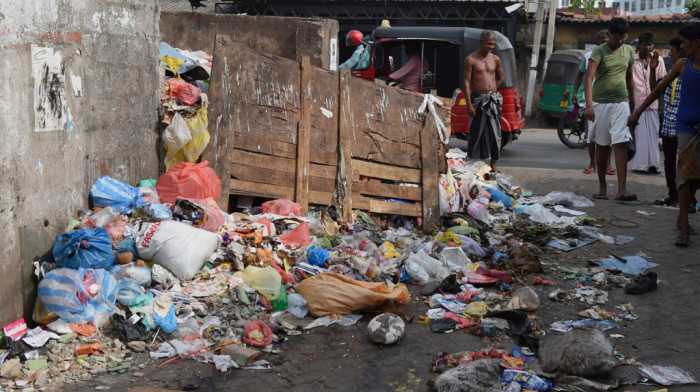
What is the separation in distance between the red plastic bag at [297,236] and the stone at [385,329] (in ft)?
4.51

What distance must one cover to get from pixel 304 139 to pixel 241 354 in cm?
267

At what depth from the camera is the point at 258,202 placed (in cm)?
611

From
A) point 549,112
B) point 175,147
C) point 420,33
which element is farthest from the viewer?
point 549,112

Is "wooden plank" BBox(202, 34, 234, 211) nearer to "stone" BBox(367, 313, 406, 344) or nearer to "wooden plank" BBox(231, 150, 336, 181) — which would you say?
"wooden plank" BBox(231, 150, 336, 181)

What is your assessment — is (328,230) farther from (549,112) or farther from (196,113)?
(549,112)

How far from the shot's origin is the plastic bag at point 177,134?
5727mm

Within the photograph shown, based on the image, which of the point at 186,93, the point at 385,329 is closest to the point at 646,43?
the point at 186,93

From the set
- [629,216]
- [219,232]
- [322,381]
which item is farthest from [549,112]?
[322,381]

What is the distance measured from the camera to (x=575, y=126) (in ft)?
43.5

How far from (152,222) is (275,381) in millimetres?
1799

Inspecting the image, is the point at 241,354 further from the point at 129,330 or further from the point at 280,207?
the point at 280,207

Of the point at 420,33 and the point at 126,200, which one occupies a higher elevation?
the point at 420,33

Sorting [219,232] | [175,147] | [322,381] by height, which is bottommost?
[322,381]

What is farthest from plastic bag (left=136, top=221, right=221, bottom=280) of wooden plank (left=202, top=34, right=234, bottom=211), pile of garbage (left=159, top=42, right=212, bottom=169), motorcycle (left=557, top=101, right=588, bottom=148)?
motorcycle (left=557, top=101, right=588, bottom=148)
